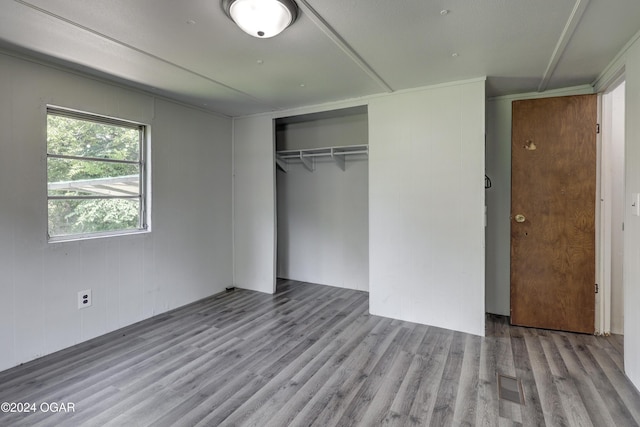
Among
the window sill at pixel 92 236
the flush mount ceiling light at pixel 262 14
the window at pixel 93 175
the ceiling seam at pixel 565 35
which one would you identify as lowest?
the window sill at pixel 92 236

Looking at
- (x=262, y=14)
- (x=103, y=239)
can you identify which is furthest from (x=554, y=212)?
(x=103, y=239)

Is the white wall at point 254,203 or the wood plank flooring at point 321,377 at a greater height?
the white wall at point 254,203

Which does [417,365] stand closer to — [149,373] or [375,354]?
[375,354]

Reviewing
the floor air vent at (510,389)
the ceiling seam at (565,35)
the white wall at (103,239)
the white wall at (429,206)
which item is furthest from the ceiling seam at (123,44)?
the floor air vent at (510,389)

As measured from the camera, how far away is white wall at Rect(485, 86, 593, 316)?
11.7 feet

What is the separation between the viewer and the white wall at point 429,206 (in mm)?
3092

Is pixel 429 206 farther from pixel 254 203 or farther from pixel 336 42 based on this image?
pixel 254 203

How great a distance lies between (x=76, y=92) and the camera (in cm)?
290

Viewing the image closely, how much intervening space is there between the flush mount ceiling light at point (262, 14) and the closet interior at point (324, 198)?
7.47 ft

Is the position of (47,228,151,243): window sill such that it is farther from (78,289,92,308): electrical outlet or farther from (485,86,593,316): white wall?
(485,86,593,316): white wall

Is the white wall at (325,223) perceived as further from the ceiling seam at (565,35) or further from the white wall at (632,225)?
the white wall at (632,225)

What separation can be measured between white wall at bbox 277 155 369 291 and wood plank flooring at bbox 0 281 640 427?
1286 mm

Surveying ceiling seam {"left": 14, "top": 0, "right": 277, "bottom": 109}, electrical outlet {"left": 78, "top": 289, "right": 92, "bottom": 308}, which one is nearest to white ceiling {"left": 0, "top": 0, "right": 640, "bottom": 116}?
ceiling seam {"left": 14, "top": 0, "right": 277, "bottom": 109}

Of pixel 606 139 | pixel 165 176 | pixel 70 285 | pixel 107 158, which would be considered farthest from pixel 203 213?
pixel 606 139
